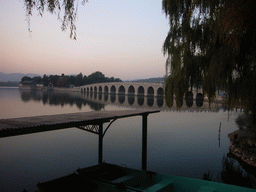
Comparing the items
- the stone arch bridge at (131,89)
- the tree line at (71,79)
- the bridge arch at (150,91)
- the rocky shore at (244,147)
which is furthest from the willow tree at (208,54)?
the tree line at (71,79)

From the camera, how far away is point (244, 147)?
31.0 feet

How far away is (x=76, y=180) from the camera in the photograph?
4.88 m

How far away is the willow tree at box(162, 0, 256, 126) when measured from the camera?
4.08 m

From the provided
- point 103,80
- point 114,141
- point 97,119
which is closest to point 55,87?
point 103,80

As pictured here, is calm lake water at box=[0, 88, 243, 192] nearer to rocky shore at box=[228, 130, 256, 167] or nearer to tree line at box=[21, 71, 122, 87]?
rocky shore at box=[228, 130, 256, 167]

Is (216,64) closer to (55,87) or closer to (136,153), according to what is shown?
(136,153)

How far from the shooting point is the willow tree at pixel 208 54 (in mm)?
4078

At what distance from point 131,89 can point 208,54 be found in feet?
186

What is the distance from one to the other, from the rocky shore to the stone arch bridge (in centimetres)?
3092

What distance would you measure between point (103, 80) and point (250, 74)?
9643 centimetres

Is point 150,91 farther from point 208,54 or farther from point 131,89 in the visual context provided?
point 208,54

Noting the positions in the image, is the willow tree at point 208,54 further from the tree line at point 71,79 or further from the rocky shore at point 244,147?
the tree line at point 71,79

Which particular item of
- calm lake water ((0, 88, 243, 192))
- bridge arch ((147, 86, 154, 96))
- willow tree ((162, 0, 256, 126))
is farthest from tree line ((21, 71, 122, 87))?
willow tree ((162, 0, 256, 126))

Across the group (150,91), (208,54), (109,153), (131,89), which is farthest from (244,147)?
(131,89)
